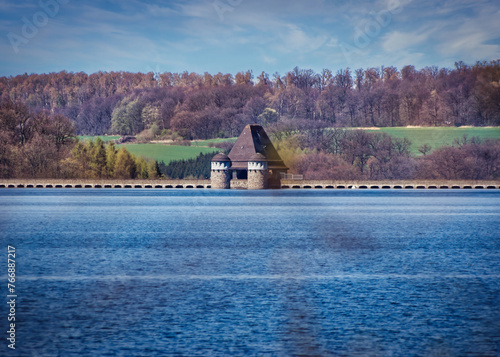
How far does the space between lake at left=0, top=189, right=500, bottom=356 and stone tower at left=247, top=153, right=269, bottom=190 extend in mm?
67772

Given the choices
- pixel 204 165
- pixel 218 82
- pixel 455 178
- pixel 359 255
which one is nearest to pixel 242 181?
pixel 204 165

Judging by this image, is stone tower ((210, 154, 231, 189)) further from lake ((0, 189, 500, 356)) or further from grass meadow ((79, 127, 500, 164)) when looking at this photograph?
lake ((0, 189, 500, 356))

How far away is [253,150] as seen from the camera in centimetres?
10694

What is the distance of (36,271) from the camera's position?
69.0ft

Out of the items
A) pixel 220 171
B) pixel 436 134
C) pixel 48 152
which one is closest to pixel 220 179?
pixel 220 171

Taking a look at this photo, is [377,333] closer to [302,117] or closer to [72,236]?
[72,236]

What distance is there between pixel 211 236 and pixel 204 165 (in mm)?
97233

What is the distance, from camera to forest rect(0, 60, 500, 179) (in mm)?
106125

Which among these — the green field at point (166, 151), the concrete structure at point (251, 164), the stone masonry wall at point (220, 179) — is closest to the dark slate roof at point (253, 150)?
the concrete structure at point (251, 164)

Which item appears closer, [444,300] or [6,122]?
[444,300]

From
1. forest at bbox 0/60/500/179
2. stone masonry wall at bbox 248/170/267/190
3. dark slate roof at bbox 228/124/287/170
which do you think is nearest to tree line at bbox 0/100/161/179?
forest at bbox 0/60/500/179

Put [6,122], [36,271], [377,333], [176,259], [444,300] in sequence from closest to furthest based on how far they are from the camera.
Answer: [377,333] < [444,300] < [36,271] < [176,259] < [6,122]

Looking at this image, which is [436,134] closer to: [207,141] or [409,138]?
[409,138]

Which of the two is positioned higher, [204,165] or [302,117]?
[302,117]
